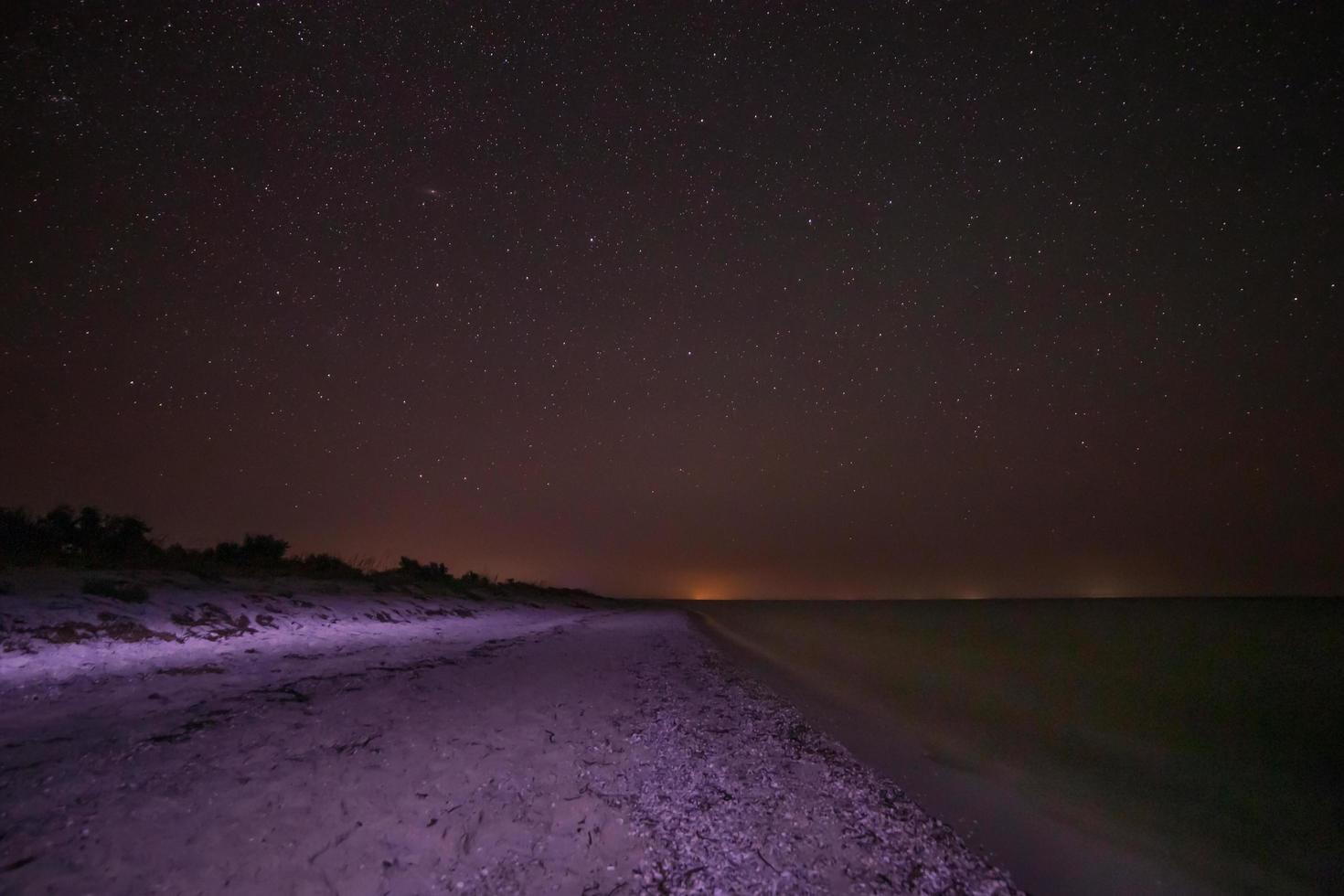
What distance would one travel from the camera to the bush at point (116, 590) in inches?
423

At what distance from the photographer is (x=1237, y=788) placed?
29.9 ft

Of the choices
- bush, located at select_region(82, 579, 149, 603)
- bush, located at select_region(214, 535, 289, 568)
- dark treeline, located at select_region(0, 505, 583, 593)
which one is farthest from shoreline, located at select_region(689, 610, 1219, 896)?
bush, located at select_region(214, 535, 289, 568)

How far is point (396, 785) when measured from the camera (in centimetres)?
525

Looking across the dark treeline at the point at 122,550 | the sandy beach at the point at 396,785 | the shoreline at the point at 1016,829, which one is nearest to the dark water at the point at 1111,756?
the shoreline at the point at 1016,829

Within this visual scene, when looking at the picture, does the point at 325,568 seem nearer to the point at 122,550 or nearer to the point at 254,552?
the point at 254,552

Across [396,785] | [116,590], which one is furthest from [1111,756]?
[116,590]

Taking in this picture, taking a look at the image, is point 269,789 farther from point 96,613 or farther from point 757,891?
point 96,613

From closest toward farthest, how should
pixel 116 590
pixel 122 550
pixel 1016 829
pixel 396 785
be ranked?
1. pixel 396 785
2. pixel 1016 829
3. pixel 116 590
4. pixel 122 550

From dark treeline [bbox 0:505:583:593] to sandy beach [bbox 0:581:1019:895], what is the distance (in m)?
5.66

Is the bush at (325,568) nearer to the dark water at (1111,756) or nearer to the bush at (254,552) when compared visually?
the bush at (254,552)

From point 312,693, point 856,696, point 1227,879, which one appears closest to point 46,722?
point 312,693

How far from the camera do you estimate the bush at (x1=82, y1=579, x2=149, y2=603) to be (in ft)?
35.2

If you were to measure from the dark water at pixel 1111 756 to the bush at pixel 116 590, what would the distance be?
43.8 ft

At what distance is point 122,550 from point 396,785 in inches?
735
